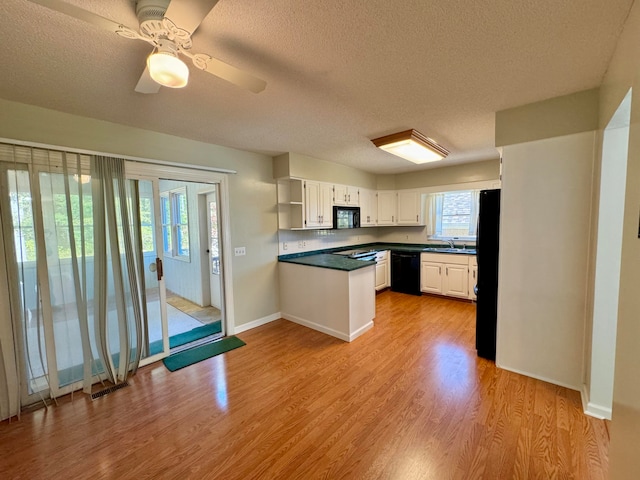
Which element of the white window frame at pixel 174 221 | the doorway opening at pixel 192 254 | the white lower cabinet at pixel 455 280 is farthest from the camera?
the white window frame at pixel 174 221

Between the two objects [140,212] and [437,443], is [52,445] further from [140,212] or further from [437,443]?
[437,443]

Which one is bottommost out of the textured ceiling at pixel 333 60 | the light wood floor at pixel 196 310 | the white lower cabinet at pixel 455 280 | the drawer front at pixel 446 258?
the light wood floor at pixel 196 310

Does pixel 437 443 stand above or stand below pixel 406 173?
below

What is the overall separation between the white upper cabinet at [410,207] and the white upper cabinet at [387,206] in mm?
91

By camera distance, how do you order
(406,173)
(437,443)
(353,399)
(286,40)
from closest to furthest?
(286,40)
(437,443)
(353,399)
(406,173)

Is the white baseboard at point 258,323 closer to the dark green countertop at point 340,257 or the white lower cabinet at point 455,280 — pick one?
the dark green countertop at point 340,257

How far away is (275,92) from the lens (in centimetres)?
200

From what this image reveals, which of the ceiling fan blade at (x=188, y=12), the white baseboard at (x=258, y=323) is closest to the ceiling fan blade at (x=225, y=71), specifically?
the ceiling fan blade at (x=188, y=12)

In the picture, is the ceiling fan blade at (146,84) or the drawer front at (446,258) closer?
the ceiling fan blade at (146,84)

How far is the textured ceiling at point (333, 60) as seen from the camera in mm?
1246

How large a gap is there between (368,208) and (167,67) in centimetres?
445

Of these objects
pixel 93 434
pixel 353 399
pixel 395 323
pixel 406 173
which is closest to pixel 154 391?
pixel 93 434

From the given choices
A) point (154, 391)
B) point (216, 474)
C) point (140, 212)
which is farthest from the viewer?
point (140, 212)

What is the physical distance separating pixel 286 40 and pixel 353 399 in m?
2.53
